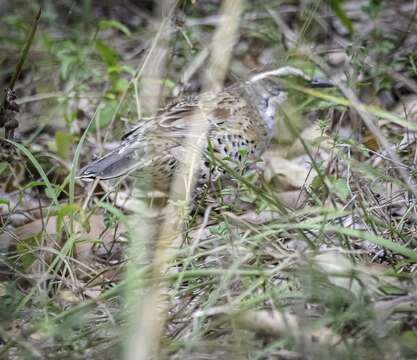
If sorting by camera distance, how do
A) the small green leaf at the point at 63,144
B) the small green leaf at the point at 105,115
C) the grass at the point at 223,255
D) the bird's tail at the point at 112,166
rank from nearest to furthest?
1. the grass at the point at 223,255
2. the bird's tail at the point at 112,166
3. the small green leaf at the point at 63,144
4. the small green leaf at the point at 105,115

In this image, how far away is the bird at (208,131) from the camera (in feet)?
13.7

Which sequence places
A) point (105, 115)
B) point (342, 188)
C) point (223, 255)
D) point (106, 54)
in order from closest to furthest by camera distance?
point (223, 255) → point (342, 188) → point (105, 115) → point (106, 54)

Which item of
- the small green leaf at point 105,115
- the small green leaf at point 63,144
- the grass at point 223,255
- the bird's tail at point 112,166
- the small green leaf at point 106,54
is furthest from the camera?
the small green leaf at point 106,54

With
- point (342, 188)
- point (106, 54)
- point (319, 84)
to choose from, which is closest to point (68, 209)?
point (342, 188)

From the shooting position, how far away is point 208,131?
14.9ft

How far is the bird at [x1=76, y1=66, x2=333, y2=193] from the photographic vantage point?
418 centimetres

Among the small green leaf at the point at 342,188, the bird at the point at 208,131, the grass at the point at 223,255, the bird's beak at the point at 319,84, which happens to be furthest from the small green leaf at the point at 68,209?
the bird's beak at the point at 319,84

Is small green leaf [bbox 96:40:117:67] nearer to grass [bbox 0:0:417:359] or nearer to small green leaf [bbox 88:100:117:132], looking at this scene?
grass [bbox 0:0:417:359]

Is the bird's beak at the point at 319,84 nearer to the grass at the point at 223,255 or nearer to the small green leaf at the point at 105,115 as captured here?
the grass at the point at 223,255

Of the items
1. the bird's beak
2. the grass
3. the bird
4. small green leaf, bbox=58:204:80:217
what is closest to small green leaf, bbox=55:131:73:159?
the grass

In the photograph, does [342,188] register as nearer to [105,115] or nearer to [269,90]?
[269,90]

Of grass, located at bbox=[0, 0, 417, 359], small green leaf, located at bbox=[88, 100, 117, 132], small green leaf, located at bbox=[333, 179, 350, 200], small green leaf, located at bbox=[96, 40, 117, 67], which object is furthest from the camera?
small green leaf, located at bbox=[96, 40, 117, 67]

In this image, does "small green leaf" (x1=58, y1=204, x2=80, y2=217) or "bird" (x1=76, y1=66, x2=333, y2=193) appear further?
"bird" (x1=76, y1=66, x2=333, y2=193)

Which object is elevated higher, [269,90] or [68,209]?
[68,209]
